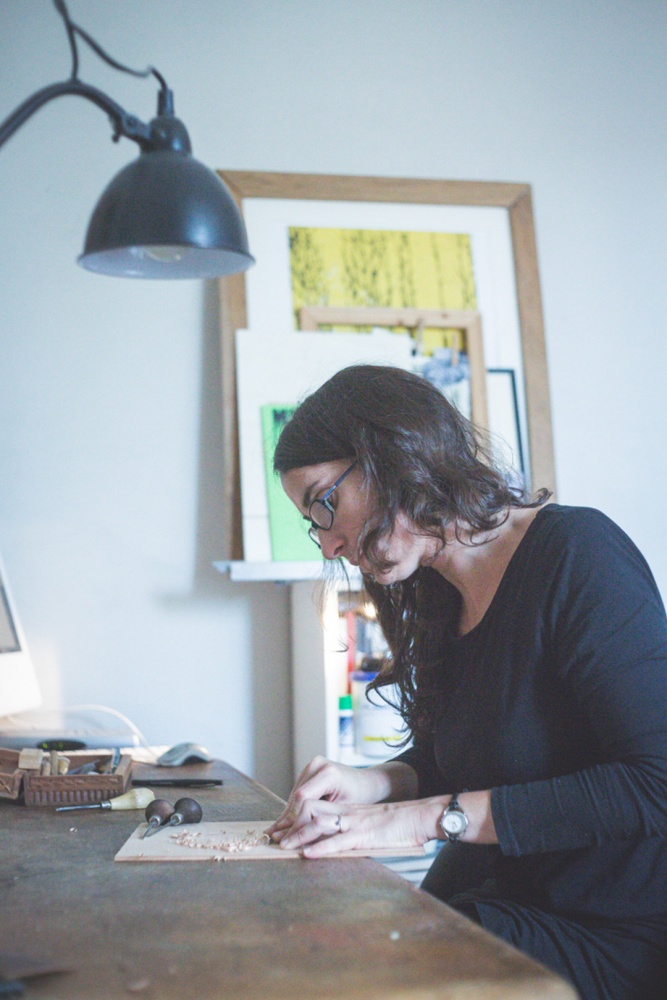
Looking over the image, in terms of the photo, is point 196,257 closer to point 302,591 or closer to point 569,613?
point 569,613

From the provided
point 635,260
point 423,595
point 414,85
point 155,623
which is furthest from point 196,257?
point 635,260

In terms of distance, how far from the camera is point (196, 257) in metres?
1.56

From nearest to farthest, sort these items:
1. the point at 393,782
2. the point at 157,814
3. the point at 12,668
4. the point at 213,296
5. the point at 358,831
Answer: the point at 358,831, the point at 157,814, the point at 393,782, the point at 12,668, the point at 213,296

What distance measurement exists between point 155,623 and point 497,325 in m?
1.28

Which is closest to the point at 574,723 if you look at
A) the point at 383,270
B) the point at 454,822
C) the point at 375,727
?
the point at 454,822

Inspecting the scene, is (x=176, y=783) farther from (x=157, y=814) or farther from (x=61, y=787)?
(x=157, y=814)

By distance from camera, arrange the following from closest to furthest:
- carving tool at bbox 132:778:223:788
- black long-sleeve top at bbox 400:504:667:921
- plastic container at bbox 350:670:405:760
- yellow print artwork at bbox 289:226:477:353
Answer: black long-sleeve top at bbox 400:504:667:921 → carving tool at bbox 132:778:223:788 → plastic container at bbox 350:670:405:760 → yellow print artwork at bbox 289:226:477:353

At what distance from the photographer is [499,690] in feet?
4.24

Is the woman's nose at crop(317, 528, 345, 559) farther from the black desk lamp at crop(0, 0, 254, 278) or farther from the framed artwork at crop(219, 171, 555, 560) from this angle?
the framed artwork at crop(219, 171, 555, 560)

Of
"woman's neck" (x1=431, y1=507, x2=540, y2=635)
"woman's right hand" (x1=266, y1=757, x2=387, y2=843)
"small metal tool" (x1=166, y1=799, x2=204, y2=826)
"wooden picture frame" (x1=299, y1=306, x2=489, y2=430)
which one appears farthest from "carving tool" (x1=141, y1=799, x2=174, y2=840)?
"wooden picture frame" (x1=299, y1=306, x2=489, y2=430)

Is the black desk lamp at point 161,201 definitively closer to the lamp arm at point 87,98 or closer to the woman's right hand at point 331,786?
the lamp arm at point 87,98

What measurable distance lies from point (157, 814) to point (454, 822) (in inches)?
15.8

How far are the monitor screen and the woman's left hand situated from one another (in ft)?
3.28

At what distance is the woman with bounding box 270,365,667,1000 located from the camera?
3.69ft
